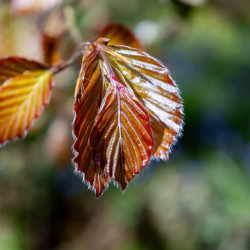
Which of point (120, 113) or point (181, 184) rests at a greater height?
point (120, 113)

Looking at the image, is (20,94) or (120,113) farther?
(20,94)

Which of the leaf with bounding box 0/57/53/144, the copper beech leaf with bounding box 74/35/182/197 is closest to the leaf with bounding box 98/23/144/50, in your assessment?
the leaf with bounding box 0/57/53/144

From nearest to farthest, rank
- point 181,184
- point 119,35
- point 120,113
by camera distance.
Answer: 1. point 120,113
2. point 119,35
3. point 181,184

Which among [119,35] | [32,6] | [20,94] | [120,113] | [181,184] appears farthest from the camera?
[181,184]

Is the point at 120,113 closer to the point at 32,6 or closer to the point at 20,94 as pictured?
the point at 20,94

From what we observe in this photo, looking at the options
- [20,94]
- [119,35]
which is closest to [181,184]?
[119,35]

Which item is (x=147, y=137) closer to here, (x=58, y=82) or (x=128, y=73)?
(x=128, y=73)
